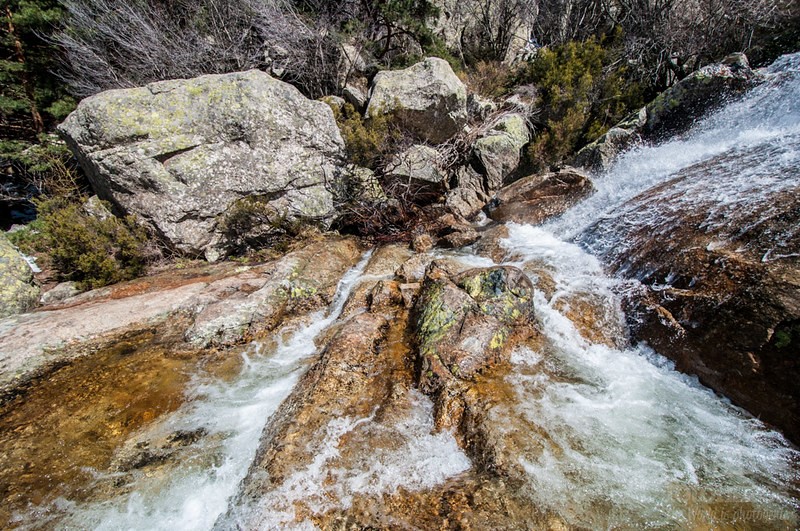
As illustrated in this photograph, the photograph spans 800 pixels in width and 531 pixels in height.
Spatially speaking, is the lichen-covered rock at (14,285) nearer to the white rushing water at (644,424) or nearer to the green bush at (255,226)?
the green bush at (255,226)

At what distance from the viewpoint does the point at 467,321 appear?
14.3 ft

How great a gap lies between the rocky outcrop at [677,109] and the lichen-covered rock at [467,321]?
6.41 metres

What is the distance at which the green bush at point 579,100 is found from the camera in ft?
33.5

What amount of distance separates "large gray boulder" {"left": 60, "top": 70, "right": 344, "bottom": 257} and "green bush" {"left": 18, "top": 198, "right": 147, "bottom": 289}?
0.55 meters

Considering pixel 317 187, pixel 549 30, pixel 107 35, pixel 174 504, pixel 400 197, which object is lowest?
pixel 174 504

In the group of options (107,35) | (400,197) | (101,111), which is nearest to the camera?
(101,111)

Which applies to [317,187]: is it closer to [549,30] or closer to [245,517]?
[245,517]

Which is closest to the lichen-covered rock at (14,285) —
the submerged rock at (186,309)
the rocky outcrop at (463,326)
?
the submerged rock at (186,309)

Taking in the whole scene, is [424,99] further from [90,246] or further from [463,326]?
[90,246]

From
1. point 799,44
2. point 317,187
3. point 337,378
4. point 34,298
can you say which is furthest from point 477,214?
point 34,298

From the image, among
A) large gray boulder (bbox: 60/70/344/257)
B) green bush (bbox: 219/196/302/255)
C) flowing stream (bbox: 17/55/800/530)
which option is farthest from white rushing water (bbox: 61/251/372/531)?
large gray boulder (bbox: 60/70/344/257)

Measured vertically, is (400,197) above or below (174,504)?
above

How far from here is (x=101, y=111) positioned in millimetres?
6855

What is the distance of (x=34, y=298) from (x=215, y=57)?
327 inches
